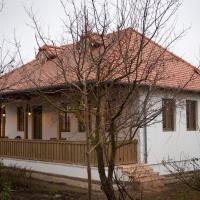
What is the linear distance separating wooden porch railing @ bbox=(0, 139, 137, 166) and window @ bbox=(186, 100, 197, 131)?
13.2 feet

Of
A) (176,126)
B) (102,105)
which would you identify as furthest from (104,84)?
(176,126)

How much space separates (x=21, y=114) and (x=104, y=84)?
16.9 meters

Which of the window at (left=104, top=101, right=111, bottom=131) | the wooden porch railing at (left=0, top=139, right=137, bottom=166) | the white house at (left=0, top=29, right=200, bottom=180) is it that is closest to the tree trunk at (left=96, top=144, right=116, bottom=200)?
the window at (left=104, top=101, right=111, bottom=131)

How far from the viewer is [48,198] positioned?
1290 centimetres

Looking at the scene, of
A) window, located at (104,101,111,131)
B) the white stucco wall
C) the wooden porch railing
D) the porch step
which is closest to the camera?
window, located at (104,101,111,131)

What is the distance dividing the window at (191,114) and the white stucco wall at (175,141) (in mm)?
181

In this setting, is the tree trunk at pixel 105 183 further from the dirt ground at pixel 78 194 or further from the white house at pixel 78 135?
the white house at pixel 78 135

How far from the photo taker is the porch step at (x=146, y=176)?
50.7ft

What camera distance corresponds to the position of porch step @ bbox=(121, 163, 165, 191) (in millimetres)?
15459

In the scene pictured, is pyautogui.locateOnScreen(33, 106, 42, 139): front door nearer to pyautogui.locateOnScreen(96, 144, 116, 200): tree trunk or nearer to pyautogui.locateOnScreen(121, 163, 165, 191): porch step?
pyautogui.locateOnScreen(121, 163, 165, 191): porch step

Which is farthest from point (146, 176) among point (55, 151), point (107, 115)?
point (107, 115)

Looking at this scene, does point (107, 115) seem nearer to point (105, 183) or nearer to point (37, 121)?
point (105, 183)

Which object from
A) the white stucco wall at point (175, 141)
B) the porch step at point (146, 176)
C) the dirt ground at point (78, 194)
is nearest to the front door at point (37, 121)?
the white stucco wall at point (175, 141)

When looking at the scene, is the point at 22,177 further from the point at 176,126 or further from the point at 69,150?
the point at 176,126
